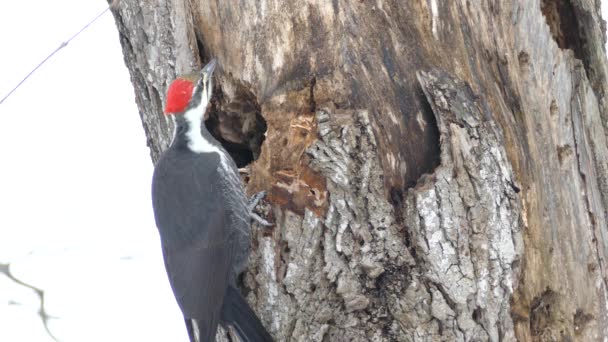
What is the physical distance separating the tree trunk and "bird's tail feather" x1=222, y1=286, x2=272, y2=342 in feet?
0.16

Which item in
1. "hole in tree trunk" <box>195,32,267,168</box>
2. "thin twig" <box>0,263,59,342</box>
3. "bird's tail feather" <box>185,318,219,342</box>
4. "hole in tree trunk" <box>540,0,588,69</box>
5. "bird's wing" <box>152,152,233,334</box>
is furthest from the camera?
"thin twig" <box>0,263,59,342</box>

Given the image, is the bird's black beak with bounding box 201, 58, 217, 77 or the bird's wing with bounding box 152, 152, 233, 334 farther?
the bird's black beak with bounding box 201, 58, 217, 77

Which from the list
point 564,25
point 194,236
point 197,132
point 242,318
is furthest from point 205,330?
point 564,25

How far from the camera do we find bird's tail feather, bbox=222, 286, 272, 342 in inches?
122

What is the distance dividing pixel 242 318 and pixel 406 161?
0.75m

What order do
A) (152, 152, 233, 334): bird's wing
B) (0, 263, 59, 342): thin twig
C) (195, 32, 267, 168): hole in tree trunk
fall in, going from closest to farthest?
1. (152, 152, 233, 334): bird's wing
2. (195, 32, 267, 168): hole in tree trunk
3. (0, 263, 59, 342): thin twig

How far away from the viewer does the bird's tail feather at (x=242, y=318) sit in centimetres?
310

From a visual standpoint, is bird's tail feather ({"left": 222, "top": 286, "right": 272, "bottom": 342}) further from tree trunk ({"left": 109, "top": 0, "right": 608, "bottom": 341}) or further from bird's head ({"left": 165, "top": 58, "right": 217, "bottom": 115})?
bird's head ({"left": 165, "top": 58, "right": 217, "bottom": 115})

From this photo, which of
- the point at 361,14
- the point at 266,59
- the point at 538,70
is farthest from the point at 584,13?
the point at 266,59

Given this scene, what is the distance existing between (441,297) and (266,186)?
29.7 inches

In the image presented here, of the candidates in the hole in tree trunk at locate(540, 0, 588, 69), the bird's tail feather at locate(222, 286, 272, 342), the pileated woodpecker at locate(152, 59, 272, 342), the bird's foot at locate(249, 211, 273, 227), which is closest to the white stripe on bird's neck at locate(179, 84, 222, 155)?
the pileated woodpecker at locate(152, 59, 272, 342)

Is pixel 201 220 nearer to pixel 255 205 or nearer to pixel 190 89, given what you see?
pixel 255 205

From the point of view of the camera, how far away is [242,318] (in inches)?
124

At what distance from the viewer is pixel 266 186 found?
3.35m
